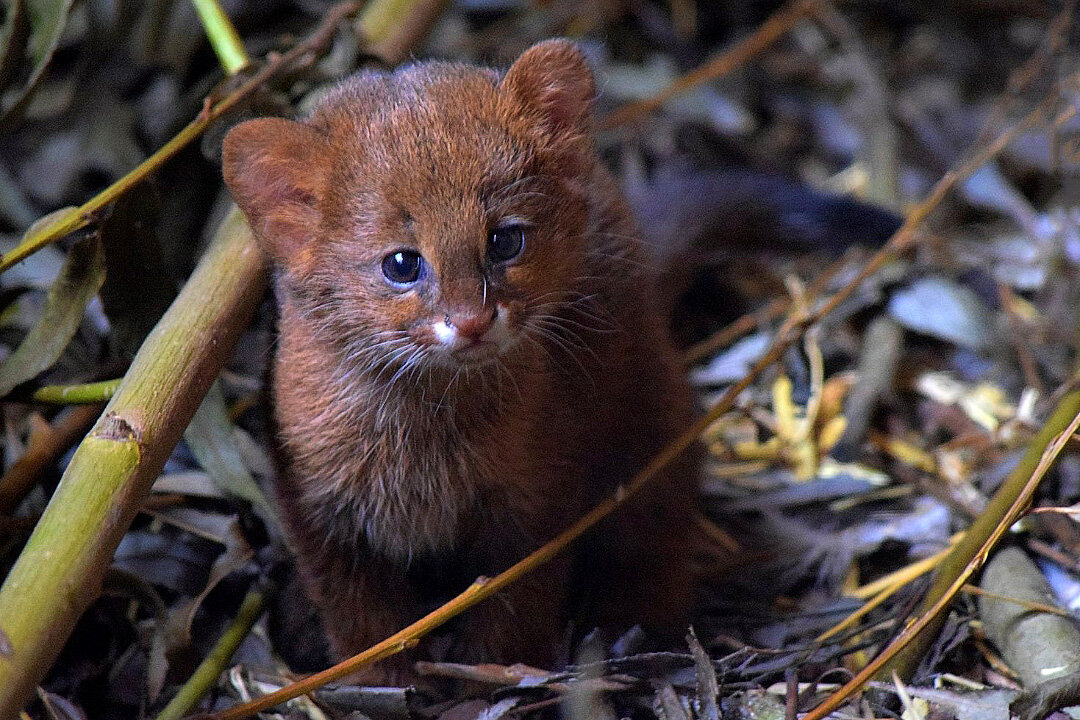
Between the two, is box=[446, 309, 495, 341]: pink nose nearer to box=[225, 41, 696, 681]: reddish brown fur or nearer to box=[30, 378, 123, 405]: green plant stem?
box=[225, 41, 696, 681]: reddish brown fur

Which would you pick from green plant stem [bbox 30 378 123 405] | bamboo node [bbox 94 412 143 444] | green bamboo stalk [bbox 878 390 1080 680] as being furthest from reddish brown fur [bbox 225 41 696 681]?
green bamboo stalk [bbox 878 390 1080 680]

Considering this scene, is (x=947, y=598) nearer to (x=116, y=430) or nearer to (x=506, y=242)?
(x=506, y=242)

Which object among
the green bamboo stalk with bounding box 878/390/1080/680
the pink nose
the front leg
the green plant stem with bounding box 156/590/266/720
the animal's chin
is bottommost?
the green bamboo stalk with bounding box 878/390/1080/680

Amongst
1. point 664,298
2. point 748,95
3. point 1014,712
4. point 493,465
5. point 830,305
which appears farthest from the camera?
point 748,95

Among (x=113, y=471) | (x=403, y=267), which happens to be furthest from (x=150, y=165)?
(x=113, y=471)

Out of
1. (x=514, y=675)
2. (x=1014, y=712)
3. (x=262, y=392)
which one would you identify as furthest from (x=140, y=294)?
(x=1014, y=712)

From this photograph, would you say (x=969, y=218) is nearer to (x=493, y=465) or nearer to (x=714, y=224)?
(x=714, y=224)

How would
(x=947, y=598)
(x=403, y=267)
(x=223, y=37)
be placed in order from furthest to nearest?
(x=223, y=37) < (x=947, y=598) < (x=403, y=267)
